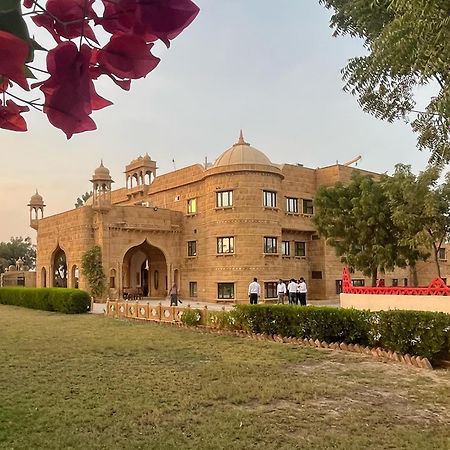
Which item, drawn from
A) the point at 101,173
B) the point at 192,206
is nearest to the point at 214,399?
the point at 101,173

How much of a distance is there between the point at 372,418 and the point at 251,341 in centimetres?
644

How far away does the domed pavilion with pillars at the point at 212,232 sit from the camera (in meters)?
27.9

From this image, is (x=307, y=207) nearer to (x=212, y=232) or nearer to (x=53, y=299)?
(x=212, y=232)

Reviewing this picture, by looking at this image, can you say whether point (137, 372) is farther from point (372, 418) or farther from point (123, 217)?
point (123, 217)

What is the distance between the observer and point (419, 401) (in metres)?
6.79

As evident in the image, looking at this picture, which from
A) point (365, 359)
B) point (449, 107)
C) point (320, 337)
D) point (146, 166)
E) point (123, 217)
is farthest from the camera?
point (146, 166)

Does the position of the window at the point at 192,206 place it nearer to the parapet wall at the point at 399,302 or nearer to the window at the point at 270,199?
the window at the point at 270,199

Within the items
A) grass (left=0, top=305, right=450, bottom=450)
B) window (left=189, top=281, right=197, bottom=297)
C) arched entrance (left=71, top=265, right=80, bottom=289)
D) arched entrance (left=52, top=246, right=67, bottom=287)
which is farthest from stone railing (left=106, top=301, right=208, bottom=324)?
arched entrance (left=52, top=246, right=67, bottom=287)

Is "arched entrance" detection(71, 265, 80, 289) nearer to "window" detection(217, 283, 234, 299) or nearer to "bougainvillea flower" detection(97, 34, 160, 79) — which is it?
"window" detection(217, 283, 234, 299)

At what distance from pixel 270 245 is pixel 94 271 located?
9.92m

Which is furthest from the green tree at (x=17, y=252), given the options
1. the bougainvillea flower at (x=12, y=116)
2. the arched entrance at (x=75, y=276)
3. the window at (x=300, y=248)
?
the bougainvillea flower at (x=12, y=116)

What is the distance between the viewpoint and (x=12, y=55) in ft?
2.23

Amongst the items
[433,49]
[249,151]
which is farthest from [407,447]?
[249,151]

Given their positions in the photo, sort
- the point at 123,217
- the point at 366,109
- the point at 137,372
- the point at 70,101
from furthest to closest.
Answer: the point at 123,217 < the point at 366,109 < the point at 137,372 < the point at 70,101
